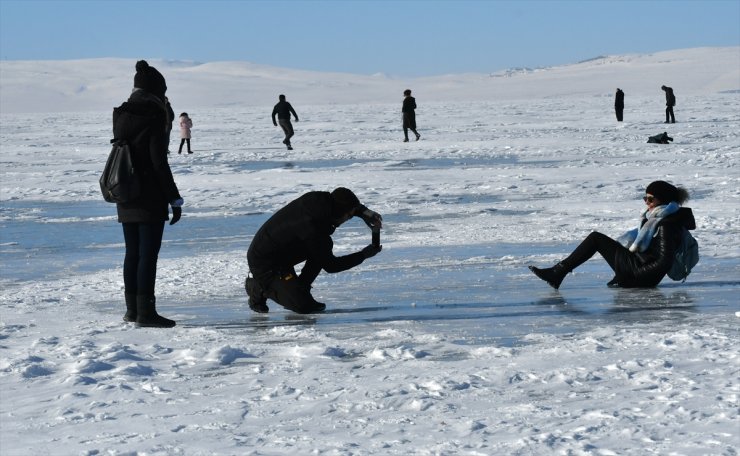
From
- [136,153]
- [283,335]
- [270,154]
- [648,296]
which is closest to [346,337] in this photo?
[283,335]

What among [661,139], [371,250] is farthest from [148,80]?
[661,139]

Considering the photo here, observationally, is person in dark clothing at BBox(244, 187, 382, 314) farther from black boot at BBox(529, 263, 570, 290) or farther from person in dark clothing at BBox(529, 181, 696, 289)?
person in dark clothing at BBox(529, 181, 696, 289)

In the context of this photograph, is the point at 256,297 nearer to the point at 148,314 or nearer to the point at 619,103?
the point at 148,314

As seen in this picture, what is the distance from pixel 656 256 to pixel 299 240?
2.16 meters

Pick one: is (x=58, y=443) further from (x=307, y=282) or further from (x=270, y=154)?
(x=270, y=154)

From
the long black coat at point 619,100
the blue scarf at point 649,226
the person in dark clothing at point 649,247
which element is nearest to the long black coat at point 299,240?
the person in dark clothing at point 649,247

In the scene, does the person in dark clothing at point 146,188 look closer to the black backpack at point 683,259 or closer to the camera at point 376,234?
the camera at point 376,234

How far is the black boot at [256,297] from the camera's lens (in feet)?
21.8

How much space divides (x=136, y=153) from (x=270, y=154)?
18.2m

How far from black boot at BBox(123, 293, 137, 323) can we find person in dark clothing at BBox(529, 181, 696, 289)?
2.31 m

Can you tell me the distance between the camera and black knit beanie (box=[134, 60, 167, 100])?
610cm

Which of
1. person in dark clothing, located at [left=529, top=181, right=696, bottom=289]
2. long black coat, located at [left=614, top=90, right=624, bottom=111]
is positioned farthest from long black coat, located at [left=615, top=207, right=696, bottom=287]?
long black coat, located at [left=614, top=90, right=624, bottom=111]

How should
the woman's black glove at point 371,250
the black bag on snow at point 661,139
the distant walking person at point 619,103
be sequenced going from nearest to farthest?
the woman's black glove at point 371,250
the black bag on snow at point 661,139
the distant walking person at point 619,103

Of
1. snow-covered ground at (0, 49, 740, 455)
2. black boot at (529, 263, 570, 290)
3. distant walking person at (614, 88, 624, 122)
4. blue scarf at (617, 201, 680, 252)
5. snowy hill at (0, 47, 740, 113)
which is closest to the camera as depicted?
snow-covered ground at (0, 49, 740, 455)
